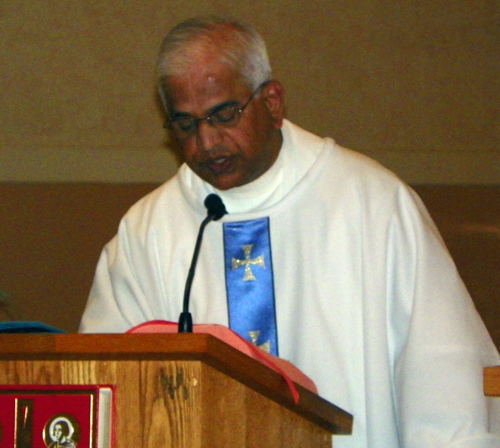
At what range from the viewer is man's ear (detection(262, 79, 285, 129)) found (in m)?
3.02

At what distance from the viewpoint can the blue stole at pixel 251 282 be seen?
2977 mm

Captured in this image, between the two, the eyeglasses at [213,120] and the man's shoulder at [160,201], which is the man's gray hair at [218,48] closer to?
the eyeglasses at [213,120]

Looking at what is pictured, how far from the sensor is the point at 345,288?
9.57ft

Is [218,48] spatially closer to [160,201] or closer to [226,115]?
[226,115]

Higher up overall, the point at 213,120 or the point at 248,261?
the point at 213,120

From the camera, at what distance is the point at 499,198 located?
535 centimetres

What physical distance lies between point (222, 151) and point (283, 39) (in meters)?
2.69

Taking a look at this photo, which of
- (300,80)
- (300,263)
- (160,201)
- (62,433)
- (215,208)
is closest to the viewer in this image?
(62,433)

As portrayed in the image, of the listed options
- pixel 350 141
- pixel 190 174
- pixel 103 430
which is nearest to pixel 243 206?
pixel 190 174

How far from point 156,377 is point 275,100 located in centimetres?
147

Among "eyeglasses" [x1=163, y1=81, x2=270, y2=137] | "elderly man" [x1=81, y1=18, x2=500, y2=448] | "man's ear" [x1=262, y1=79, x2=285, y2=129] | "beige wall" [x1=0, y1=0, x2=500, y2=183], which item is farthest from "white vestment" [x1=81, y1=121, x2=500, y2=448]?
"beige wall" [x1=0, y1=0, x2=500, y2=183]

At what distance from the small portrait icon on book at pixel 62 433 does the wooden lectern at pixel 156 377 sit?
7 centimetres

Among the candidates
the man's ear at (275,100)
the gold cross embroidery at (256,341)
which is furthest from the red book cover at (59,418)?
the man's ear at (275,100)

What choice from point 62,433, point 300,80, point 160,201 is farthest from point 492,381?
point 300,80
